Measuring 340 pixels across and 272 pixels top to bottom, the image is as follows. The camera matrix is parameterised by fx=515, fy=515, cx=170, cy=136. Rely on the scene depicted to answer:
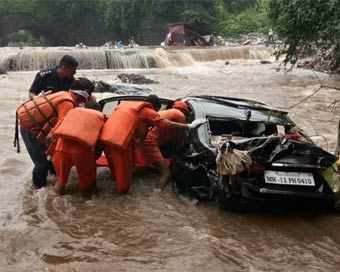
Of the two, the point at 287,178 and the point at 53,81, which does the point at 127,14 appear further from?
the point at 287,178

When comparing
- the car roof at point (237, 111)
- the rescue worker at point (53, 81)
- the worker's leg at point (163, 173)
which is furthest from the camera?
the rescue worker at point (53, 81)

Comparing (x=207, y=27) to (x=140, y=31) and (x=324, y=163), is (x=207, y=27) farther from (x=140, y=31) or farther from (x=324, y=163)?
(x=324, y=163)

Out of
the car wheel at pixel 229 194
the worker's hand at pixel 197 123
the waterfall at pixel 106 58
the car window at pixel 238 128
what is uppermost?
the worker's hand at pixel 197 123

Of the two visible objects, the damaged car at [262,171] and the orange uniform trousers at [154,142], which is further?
the orange uniform trousers at [154,142]

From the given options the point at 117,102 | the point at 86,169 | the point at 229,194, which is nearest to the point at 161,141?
the point at 117,102

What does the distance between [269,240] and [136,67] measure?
2426 cm

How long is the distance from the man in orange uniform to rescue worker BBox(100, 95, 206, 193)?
0.79ft

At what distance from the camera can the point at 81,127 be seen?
537 cm

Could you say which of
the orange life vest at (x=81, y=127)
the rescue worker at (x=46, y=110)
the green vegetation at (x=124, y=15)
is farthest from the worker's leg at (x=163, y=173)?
the green vegetation at (x=124, y=15)

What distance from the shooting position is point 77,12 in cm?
5253

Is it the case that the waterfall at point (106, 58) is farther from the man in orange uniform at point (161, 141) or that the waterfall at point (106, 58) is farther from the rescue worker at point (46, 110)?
the rescue worker at point (46, 110)

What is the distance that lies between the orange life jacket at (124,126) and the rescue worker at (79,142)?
4.1 inches

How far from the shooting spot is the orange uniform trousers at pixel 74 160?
18.0 feet

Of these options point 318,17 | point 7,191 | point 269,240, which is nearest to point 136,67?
point 318,17
